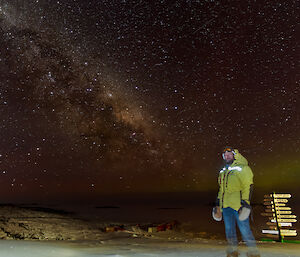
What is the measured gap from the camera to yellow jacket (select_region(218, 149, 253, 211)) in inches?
184

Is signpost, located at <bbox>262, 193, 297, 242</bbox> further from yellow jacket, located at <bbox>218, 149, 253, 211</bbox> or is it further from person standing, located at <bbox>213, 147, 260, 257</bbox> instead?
yellow jacket, located at <bbox>218, 149, 253, 211</bbox>

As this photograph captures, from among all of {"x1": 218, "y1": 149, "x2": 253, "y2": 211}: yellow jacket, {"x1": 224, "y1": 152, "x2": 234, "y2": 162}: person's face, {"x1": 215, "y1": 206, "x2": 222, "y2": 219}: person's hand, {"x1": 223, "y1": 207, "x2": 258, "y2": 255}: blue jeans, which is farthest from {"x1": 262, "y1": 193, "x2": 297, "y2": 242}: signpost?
{"x1": 224, "y1": 152, "x2": 234, "y2": 162}: person's face

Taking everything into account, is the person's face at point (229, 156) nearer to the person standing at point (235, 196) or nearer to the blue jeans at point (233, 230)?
the person standing at point (235, 196)

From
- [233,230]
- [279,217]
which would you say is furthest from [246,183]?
[279,217]

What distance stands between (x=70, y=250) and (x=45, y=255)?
0.73m

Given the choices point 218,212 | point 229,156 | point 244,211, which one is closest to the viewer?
point 244,211

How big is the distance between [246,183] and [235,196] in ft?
0.94

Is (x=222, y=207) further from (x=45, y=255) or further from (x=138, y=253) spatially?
(x=45, y=255)

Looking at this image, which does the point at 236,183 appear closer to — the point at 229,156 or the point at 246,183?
the point at 246,183

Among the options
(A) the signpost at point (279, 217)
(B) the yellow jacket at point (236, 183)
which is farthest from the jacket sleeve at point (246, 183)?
(A) the signpost at point (279, 217)

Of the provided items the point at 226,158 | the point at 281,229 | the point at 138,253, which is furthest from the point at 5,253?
the point at 281,229

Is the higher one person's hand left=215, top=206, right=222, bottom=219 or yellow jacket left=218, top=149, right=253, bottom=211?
yellow jacket left=218, top=149, right=253, bottom=211

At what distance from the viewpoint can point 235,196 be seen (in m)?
4.75

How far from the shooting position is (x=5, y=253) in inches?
204
